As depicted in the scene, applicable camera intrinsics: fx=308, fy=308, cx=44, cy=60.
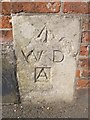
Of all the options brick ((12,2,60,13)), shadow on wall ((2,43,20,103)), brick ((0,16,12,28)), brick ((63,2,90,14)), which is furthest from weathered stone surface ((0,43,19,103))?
brick ((63,2,90,14))

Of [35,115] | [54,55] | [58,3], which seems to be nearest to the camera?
[58,3]

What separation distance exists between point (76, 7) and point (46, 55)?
0.39m

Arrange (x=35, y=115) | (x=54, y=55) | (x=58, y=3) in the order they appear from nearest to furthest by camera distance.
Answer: (x=58, y=3) → (x=54, y=55) → (x=35, y=115)

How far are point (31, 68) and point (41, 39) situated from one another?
0.25 m

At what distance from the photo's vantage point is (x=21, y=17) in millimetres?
1989

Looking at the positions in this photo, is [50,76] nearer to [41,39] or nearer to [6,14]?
[41,39]

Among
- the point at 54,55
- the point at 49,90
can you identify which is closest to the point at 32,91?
the point at 49,90

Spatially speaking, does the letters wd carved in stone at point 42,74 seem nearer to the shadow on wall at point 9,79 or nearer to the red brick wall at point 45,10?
the shadow on wall at point 9,79

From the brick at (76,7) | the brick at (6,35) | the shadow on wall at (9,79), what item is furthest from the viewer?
the shadow on wall at (9,79)

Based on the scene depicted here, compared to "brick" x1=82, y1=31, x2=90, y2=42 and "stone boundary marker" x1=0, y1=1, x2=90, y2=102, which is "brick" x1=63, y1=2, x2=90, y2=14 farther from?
"brick" x1=82, y1=31, x2=90, y2=42

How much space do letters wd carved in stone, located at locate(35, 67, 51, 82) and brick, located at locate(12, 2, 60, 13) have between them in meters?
0.44

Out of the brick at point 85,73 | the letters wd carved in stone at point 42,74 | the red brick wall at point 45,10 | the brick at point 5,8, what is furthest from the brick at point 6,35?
the brick at point 85,73

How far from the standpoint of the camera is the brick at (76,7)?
1.96 m

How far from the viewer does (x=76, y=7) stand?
77.8 inches
